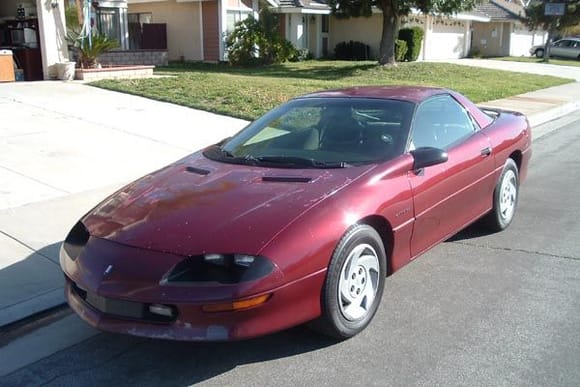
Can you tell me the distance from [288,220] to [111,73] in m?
15.3

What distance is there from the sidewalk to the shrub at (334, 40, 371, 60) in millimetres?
16350

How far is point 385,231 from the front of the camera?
4074 millimetres

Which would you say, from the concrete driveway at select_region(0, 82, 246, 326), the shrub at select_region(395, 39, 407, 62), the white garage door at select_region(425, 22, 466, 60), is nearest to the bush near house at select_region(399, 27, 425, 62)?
the shrub at select_region(395, 39, 407, 62)

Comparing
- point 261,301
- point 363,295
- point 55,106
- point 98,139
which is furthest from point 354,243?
point 55,106

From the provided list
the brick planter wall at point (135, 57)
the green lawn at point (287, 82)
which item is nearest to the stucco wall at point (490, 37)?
the green lawn at point (287, 82)

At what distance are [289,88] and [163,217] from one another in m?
12.3

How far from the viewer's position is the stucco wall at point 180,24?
28.4 meters

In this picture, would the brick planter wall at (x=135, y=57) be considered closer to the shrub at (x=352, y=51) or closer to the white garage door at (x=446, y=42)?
the shrub at (x=352, y=51)

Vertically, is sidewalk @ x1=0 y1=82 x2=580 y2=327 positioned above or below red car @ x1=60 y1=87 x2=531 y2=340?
below

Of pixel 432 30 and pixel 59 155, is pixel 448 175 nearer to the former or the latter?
pixel 59 155

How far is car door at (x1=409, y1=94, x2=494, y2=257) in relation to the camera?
14.5ft

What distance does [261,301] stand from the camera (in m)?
3.23

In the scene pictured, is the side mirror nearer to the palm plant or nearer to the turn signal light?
the turn signal light

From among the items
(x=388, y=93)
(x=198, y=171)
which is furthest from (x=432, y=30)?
(x=198, y=171)
